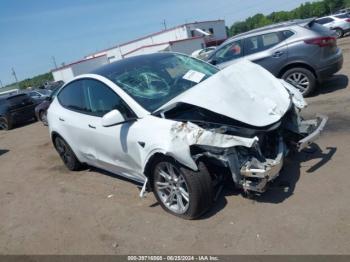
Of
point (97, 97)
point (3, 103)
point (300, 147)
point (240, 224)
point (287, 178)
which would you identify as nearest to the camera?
point (240, 224)

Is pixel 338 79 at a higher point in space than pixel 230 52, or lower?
lower

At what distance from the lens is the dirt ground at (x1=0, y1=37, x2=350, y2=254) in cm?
362

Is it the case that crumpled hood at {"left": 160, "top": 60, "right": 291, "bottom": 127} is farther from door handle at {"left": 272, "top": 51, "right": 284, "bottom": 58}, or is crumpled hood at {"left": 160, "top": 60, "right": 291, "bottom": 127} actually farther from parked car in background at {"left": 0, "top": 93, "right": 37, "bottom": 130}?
parked car in background at {"left": 0, "top": 93, "right": 37, "bottom": 130}

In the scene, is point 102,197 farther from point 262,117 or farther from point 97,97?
point 262,117

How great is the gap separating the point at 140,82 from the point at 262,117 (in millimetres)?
1720

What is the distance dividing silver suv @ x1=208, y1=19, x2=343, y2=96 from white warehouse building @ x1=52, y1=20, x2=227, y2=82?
142 feet

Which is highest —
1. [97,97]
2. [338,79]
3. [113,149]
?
[97,97]

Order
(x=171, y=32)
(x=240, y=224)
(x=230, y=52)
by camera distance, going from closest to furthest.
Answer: (x=240, y=224), (x=230, y=52), (x=171, y=32)

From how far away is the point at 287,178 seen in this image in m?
4.68

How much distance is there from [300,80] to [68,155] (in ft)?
17.6

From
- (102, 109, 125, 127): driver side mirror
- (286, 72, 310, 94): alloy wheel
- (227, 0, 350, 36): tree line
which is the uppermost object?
(102, 109, 125, 127): driver side mirror

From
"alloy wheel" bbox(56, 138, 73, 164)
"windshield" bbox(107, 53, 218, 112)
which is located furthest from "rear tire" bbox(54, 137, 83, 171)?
"windshield" bbox(107, 53, 218, 112)

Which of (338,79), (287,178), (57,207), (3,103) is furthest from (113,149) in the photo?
(3,103)

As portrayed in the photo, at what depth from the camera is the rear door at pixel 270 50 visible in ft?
27.8
